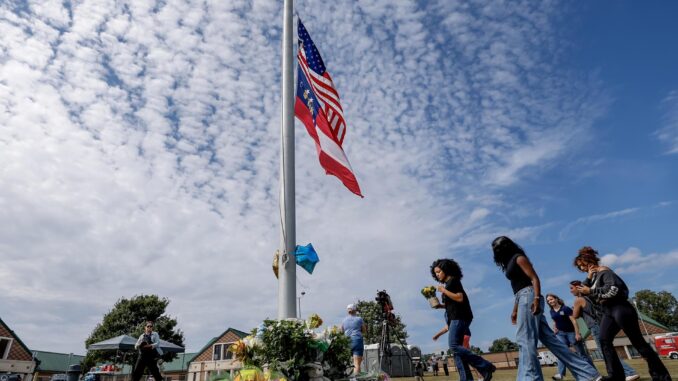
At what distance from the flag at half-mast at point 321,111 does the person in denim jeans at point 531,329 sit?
2.88m

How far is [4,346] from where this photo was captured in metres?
35.1

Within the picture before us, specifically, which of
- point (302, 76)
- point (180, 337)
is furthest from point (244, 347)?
point (180, 337)

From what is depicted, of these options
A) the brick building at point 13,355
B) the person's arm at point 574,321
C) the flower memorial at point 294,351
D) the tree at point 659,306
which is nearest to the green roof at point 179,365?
the brick building at point 13,355

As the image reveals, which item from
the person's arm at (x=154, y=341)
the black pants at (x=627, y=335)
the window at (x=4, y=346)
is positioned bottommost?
the black pants at (x=627, y=335)

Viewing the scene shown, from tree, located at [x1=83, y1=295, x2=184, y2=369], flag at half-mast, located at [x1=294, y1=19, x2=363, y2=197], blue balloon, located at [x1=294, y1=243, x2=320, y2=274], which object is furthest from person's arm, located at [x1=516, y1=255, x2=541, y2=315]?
tree, located at [x1=83, y1=295, x2=184, y2=369]

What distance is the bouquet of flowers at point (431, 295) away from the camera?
621 centimetres

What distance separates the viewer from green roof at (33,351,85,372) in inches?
1935

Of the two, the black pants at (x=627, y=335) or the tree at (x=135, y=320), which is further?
the tree at (x=135, y=320)

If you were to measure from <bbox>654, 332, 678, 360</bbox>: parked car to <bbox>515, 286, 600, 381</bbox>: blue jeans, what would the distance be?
40904 millimetres

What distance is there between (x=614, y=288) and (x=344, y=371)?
132 inches

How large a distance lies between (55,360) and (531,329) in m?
64.9

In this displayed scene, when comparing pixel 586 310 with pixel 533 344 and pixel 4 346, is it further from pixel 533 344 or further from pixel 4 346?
pixel 4 346

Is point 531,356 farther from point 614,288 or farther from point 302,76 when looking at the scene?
point 302,76

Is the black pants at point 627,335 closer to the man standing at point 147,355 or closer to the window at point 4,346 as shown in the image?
the man standing at point 147,355
